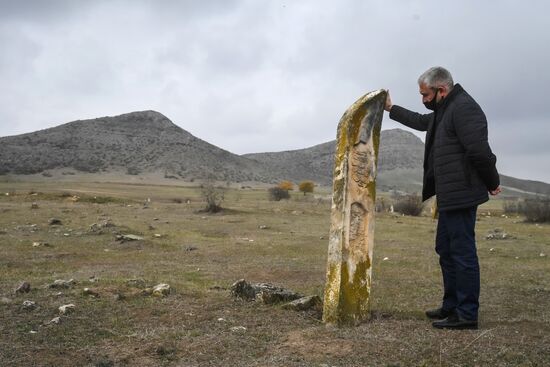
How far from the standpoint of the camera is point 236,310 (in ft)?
18.2

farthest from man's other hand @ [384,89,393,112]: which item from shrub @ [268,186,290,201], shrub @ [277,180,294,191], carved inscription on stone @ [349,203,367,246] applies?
shrub @ [277,180,294,191]

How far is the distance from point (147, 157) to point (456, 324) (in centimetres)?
8142

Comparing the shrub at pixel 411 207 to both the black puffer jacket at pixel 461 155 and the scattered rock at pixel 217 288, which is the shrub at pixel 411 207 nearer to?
the scattered rock at pixel 217 288

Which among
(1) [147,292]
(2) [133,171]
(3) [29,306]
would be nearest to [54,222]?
(1) [147,292]

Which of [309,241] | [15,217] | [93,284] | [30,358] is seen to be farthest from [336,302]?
[15,217]

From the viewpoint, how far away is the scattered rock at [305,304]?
5.50 metres

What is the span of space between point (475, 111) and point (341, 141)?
4.05 ft

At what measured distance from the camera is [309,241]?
45.0 feet

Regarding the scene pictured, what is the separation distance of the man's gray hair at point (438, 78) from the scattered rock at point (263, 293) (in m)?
2.72

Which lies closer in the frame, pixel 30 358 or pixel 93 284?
pixel 30 358

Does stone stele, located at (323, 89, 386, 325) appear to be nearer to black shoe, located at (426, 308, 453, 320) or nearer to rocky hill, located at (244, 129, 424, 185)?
black shoe, located at (426, 308, 453, 320)

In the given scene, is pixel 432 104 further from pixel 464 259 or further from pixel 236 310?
pixel 236 310

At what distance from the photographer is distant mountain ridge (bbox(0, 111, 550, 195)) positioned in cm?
7281

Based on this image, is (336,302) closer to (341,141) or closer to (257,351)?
(257,351)
